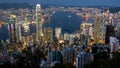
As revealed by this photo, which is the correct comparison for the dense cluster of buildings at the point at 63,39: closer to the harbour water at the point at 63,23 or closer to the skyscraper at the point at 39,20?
the skyscraper at the point at 39,20

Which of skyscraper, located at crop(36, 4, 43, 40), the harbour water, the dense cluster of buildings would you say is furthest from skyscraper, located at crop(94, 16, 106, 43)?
skyscraper, located at crop(36, 4, 43, 40)

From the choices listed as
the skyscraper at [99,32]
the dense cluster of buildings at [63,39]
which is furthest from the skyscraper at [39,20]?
the skyscraper at [99,32]

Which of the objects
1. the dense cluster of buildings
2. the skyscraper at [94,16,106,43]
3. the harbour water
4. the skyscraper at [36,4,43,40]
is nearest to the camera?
the dense cluster of buildings

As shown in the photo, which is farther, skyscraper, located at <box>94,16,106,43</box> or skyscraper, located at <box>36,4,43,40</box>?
skyscraper, located at <box>36,4,43,40</box>

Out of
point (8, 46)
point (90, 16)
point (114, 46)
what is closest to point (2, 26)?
point (8, 46)

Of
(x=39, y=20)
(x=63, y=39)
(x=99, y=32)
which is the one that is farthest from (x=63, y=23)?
(x=99, y=32)

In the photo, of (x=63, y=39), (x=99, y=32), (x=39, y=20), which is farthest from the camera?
(x=39, y=20)

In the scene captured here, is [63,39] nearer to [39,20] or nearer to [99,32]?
[99,32]

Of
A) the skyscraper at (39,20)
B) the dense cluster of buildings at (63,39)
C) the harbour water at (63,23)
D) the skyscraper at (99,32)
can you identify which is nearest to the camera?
the dense cluster of buildings at (63,39)

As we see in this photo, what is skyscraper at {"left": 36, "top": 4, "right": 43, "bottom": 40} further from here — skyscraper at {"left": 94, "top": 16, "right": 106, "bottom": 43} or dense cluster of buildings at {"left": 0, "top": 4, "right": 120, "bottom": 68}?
skyscraper at {"left": 94, "top": 16, "right": 106, "bottom": 43}

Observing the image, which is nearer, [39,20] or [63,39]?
[63,39]

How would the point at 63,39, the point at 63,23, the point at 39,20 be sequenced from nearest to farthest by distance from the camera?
the point at 63,39
the point at 39,20
the point at 63,23
